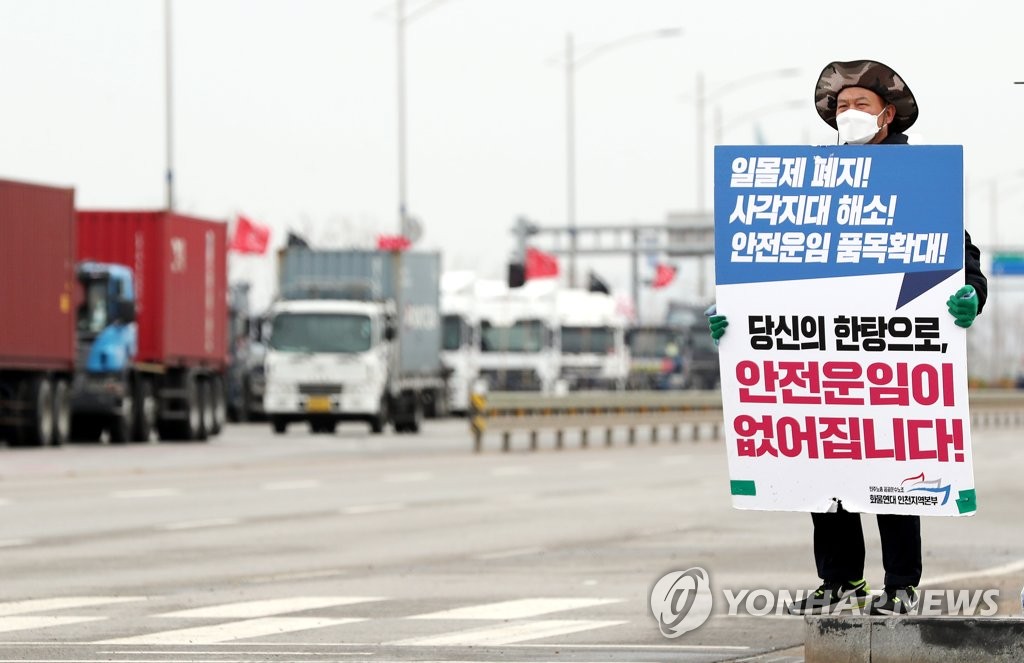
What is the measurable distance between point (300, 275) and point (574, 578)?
33.1 m

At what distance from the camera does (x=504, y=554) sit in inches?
663

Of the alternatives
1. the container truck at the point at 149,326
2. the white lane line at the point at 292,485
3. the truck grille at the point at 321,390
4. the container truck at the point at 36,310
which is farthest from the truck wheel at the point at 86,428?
the white lane line at the point at 292,485

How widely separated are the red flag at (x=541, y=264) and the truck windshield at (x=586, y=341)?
7.83 metres

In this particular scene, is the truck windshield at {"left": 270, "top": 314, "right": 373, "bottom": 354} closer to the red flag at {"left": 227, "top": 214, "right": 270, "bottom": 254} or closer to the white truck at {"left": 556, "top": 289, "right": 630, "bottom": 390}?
the white truck at {"left": 556, "top": 289, "right": 630, "bottom": 390}

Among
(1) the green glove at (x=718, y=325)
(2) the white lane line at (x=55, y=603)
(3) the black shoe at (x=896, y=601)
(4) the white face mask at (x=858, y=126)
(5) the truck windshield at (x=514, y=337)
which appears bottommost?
(2) the white lane line at (x=55, y=603)

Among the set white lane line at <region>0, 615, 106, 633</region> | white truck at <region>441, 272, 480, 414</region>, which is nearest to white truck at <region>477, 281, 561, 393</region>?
white truck at <region>441, 272, 480, 414</region>

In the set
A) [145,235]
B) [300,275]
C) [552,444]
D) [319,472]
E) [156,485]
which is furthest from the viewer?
[300,275]

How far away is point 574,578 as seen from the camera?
14727 mm

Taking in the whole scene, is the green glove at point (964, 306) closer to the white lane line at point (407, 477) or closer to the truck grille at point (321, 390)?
the white lane line at point (407, 477)

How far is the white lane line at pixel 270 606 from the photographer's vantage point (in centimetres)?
1220

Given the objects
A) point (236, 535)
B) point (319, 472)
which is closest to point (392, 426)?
point (319, 472)

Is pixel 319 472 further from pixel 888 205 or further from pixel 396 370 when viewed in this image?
pixel 888 205

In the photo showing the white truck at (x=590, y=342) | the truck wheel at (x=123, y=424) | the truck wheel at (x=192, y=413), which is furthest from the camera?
the white truck at (x=590, y=342)

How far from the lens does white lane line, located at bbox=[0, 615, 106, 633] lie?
11558mm
